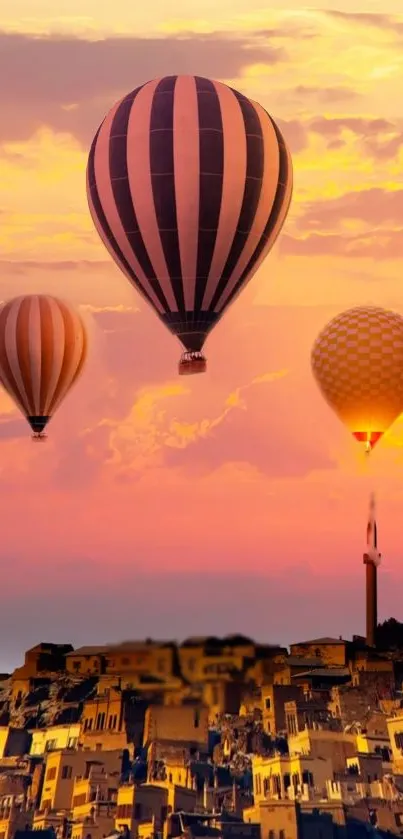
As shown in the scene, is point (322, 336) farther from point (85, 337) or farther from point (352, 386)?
point (85, 337)

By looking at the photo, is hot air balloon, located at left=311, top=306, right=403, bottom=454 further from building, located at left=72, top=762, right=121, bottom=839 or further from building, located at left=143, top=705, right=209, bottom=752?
building, located at left=72, top=762, right=121, bottom=839

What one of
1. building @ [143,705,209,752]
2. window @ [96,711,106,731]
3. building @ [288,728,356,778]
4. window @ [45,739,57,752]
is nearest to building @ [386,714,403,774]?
building @ [288,728,356,778]

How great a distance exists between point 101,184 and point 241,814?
28811mm

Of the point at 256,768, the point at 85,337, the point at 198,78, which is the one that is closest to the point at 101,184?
the point at 198,78

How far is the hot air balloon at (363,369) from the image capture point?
116 ft

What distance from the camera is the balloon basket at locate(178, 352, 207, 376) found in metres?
31.5

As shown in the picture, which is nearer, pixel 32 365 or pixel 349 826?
pixel 32 365

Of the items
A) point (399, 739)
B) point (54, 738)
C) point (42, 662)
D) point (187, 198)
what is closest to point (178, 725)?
point (399, 739)

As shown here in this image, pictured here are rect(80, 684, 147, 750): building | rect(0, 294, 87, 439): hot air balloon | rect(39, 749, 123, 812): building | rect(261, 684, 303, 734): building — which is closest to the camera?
rect(0, 294, 87, 439): hot air balloon

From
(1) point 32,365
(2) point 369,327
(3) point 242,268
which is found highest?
(1) point 32,365

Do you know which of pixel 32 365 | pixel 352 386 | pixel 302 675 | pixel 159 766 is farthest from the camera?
pixel 302 675

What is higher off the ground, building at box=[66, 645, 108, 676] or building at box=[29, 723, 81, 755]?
building at box=[66, 645, 108, 676]

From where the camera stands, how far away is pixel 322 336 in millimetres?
37406

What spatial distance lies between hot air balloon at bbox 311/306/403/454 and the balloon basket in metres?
5.25
